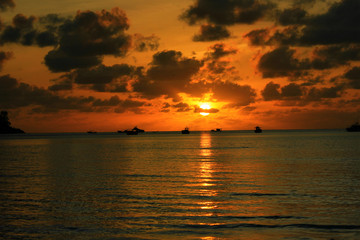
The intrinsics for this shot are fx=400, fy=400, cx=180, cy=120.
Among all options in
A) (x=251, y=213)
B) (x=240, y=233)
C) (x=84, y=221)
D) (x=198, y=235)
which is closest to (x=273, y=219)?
(x=251, y=213)

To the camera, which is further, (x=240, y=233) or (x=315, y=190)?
(x=315, y=190)

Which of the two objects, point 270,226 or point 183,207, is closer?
point 270,226

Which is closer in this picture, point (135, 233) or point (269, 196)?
point (135, 233)

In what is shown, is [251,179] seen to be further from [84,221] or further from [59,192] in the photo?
[84,221]

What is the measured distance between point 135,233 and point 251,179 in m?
30.4

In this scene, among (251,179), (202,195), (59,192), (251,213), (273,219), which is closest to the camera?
(273,219)

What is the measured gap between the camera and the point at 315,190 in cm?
4356

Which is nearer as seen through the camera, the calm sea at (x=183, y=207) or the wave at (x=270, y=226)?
the calm sea at (x=183, y=207)

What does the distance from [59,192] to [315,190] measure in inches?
1114

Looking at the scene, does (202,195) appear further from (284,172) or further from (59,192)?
(284,172)

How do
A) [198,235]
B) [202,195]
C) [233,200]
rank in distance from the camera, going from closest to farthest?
[198,235] → [233,200] → [202,195]

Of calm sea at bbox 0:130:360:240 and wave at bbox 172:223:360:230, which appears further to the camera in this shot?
wave at bbox 172:223:360:230

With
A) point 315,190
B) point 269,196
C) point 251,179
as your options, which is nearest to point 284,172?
point 251,179

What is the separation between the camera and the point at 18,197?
4156cm
